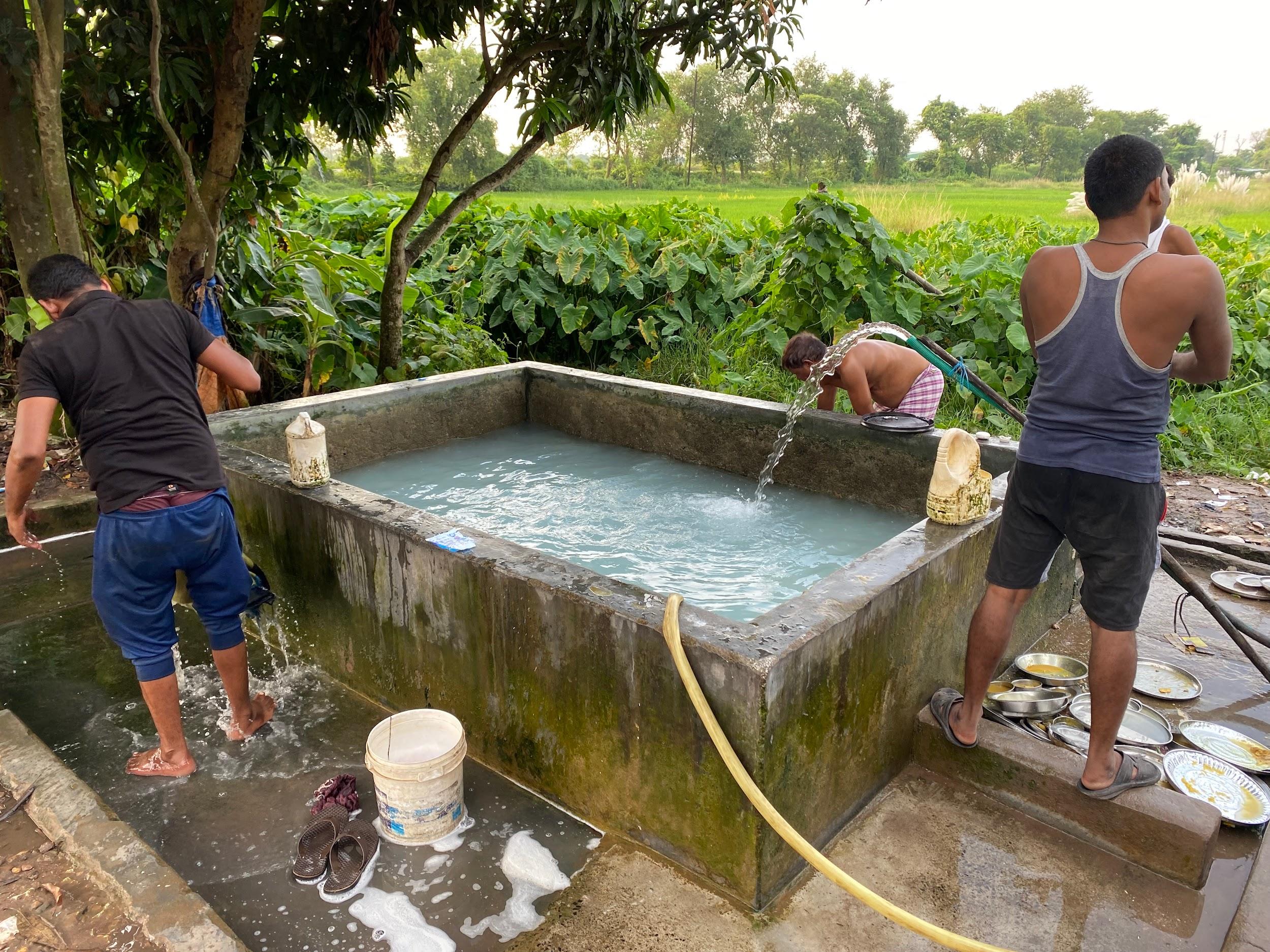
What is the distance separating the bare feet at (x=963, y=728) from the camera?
285 cm

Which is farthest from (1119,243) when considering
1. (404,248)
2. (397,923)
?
(404,248)

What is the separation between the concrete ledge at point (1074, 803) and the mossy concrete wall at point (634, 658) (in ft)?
0.64

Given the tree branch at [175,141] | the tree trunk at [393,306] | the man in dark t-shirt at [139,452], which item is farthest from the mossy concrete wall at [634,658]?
the tree trunk at [393,306]

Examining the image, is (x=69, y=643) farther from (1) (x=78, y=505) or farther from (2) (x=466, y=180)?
(2) (x=466, y=180)

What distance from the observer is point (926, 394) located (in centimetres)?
484

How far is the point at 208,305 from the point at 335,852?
A: 3731mm

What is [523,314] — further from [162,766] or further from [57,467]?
[162,766]

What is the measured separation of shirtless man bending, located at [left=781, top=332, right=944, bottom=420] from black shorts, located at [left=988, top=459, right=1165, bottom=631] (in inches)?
84.0

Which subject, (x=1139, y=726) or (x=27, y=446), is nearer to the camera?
(x=27, y=446)

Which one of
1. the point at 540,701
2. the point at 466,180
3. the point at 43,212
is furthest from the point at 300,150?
the point at 466,180

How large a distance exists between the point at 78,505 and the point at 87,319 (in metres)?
2.93

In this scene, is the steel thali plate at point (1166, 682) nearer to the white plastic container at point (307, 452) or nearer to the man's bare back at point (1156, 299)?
the man's bare back at point (1156, 299)

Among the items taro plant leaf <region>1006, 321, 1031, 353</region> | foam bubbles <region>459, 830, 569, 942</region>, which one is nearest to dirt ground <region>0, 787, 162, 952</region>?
foam bubbles <region>459, 830, 569, 942</region>

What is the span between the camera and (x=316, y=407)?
501 centimetres
